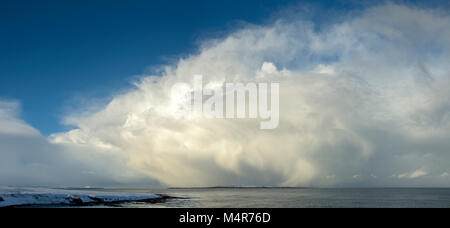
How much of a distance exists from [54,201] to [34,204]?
507 centimetres
